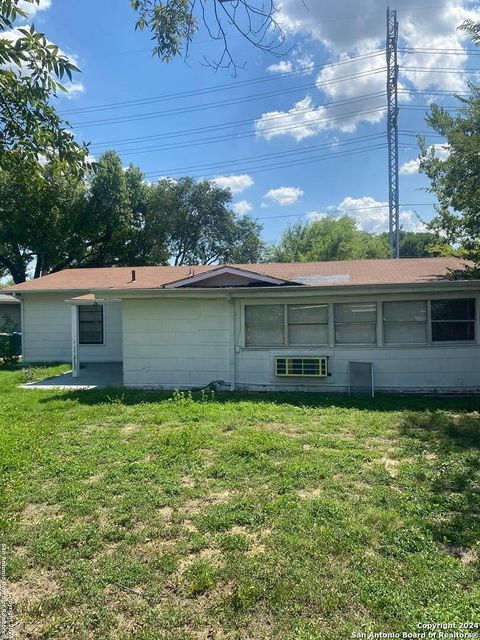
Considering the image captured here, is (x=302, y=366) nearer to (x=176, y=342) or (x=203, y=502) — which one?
(x=176, y=342)

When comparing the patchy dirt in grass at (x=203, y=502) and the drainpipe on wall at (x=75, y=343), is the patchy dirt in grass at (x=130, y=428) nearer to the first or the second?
the patchy dirt in grass at (x=203, y=502)

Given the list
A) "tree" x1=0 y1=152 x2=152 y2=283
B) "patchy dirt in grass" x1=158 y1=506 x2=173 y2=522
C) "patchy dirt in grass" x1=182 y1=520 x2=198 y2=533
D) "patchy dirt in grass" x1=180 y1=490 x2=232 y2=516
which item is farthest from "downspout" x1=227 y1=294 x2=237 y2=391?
"tree" x1=0 y1=152 x2=152 y2=283

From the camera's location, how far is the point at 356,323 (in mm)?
9438

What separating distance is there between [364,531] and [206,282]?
295 inches

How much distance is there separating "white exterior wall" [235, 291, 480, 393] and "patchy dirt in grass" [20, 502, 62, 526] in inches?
244

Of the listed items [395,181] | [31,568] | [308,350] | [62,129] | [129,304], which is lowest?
[31,568]

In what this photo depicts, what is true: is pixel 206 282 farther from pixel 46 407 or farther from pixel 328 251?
pixel 328 251

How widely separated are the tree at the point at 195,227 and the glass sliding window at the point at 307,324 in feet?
63.3

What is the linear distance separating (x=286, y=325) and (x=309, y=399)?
6.08ft

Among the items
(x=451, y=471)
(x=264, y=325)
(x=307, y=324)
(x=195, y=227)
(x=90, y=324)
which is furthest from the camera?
(x=195, y=227)

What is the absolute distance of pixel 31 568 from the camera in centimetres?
297

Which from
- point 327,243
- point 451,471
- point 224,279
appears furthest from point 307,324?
point 327,243

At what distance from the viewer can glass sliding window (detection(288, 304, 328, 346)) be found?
955 centimetres

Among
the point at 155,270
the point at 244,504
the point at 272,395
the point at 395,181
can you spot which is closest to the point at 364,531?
the point at 244,504
